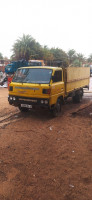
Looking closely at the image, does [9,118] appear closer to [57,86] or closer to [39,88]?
[39,88]

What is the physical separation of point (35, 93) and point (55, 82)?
36.2 inches

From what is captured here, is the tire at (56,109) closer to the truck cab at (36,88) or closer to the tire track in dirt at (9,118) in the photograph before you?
the truck cab at (36,88)

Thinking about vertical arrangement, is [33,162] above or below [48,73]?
below

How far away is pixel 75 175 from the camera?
3.49 metres

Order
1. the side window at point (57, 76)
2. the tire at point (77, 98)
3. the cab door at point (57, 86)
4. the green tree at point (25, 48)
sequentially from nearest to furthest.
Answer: the cab door at point (57, 86) < the side window at point (57, 76) < the tire at point (77, 98) < the green tree at point (25, 48)

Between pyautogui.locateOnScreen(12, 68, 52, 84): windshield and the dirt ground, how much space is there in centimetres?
140

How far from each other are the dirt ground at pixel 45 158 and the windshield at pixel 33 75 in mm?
1402

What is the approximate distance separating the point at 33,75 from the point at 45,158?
12.0 ft

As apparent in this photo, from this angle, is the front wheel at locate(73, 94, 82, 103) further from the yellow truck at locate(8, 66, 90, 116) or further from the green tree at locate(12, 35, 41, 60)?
the green tree at locate(12, 35, 41, 60)

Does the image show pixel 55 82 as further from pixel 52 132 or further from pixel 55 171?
pixel 55 171

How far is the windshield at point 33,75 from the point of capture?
265 inches

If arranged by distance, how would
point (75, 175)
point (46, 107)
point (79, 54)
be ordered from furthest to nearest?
1. point (79, 54)
2. point (46, 107)
3. point (75, 175)

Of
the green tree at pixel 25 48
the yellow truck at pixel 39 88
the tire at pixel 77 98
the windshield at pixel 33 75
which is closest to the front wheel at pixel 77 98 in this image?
the tire at pixel 77 98

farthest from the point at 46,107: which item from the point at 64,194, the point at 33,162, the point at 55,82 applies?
the point at 64,194
